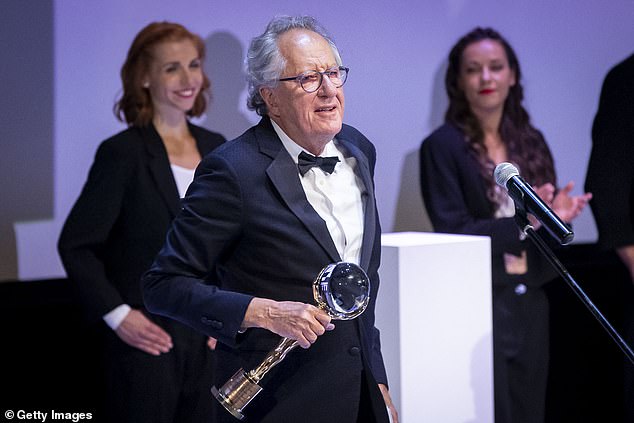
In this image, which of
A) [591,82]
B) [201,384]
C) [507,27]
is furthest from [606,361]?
[201,384]

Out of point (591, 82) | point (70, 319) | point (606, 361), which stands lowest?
point (606, 361)

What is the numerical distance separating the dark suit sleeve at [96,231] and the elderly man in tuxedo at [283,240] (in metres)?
1.08

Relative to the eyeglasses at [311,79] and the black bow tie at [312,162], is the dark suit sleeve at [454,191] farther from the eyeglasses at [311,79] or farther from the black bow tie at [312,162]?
the eyeglasses at [311,79]

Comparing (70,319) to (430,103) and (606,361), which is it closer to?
(430,103)

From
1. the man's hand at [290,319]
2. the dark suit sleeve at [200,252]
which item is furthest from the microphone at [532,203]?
the dark suit sleeve at [200,252]

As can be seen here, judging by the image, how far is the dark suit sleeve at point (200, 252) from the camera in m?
2.31

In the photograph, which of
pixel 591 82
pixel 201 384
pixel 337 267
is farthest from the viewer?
pixel 591 82

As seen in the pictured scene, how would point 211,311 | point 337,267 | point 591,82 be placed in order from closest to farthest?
point 337,267, point 211,311, point 591,82

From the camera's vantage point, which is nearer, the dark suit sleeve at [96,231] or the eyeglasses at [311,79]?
the eyeglasses at [311,79]

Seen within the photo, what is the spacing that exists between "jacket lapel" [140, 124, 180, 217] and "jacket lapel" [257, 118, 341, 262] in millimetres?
1160

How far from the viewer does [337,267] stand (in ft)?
6.83

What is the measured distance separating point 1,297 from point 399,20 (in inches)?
89.8

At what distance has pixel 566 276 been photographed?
7.54ft

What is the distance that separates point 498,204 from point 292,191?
1.78 meters
